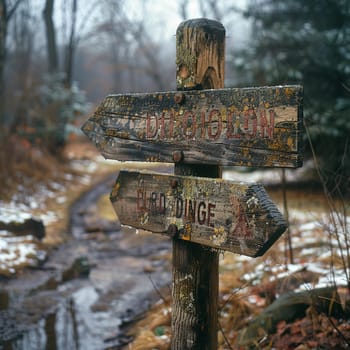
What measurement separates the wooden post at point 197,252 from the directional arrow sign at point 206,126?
0.40 feet

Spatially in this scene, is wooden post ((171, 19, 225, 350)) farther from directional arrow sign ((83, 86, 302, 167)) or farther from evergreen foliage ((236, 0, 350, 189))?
evergreen foliage ((236, 0, 350, 189))

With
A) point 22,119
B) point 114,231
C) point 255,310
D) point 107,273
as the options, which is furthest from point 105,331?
point 22,119

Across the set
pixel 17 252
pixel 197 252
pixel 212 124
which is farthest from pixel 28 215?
pixel 212 124

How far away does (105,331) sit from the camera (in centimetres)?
475

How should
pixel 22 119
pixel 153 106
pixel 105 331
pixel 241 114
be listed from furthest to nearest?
pixel 22 119 < pixel 105 331 < pixel 153 106 < pixel 241 114

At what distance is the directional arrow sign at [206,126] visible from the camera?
6.27 ft

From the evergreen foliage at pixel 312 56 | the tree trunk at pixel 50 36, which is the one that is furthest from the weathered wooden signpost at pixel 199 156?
the tree trunk at pixel 50 36

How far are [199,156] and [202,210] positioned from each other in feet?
0.95

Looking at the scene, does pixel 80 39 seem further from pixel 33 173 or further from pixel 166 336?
pixel 166 336

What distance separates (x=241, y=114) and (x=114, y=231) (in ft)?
25.9

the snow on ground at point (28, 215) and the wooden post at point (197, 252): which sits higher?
the wooden post at point (197, 252)

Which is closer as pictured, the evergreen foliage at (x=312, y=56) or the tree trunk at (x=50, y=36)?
the evergreen foliage at (x=312, y=56)

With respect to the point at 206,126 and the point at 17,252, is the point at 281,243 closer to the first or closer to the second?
the point at 17,252

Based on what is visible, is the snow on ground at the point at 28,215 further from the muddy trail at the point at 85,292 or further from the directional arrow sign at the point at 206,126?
the directional arrow sign at the point at 206,126
